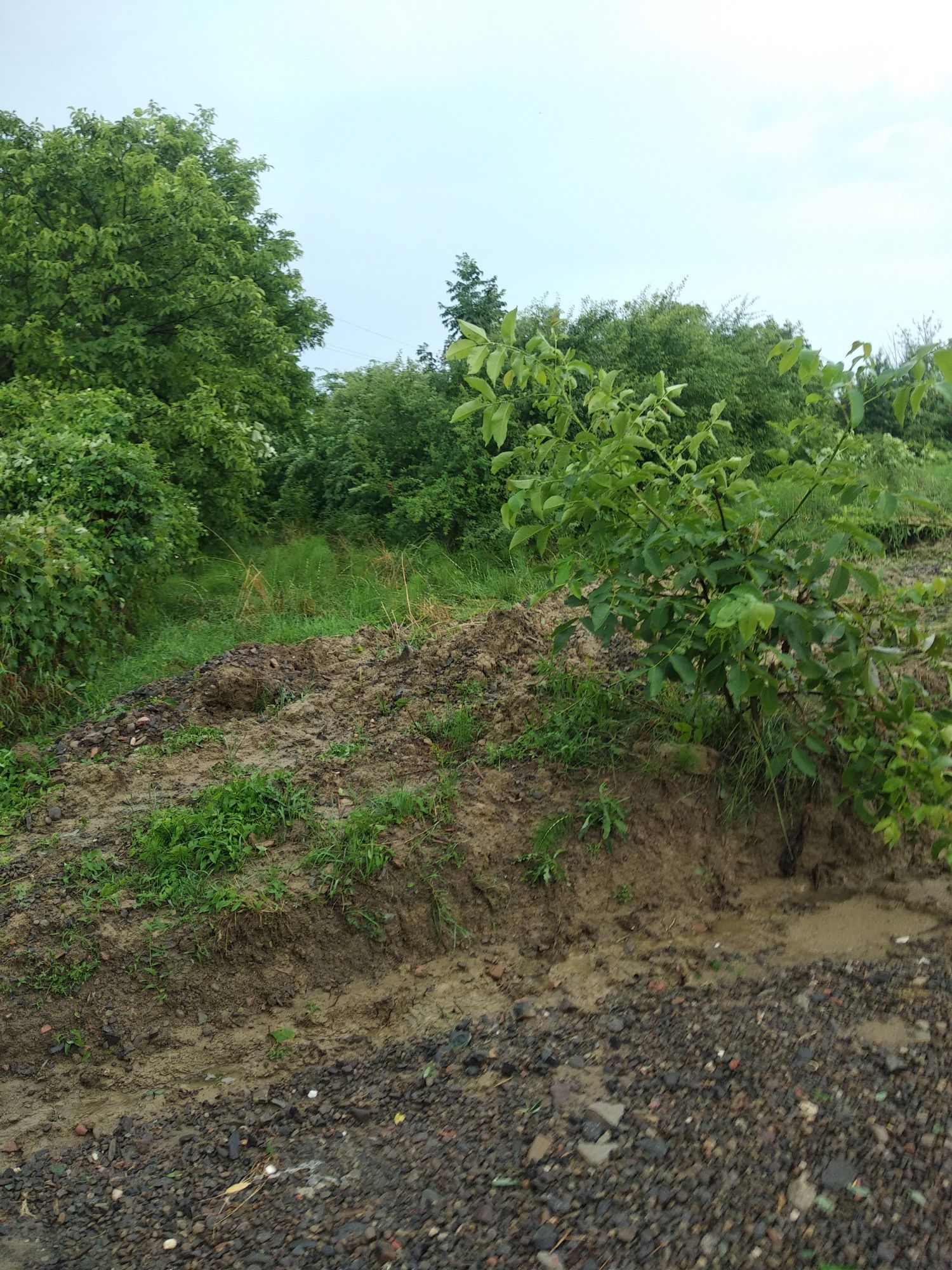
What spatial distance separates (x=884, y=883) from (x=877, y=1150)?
1.60m

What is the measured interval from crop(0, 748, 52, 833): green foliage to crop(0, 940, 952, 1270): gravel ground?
6.19 ft

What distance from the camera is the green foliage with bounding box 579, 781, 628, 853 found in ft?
11.9

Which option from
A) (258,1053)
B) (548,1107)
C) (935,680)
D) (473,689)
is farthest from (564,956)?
(935,680)

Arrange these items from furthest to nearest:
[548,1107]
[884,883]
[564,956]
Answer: [884,883], [564,956], [548,1107]

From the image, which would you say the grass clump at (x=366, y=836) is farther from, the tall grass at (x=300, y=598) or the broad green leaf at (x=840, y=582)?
the tall grass at (x=300, y=598)

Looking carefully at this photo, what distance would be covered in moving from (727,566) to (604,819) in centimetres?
113

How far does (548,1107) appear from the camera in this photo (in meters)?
2.57

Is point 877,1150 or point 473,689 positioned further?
point 473,689

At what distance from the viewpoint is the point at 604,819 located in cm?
364

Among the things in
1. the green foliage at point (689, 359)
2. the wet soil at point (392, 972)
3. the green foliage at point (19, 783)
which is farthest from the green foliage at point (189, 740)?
the green foliage at point (689, 359)

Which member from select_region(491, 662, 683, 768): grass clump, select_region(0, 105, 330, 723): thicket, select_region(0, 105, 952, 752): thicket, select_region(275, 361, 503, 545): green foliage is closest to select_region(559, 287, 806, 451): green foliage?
select_region(0, 105, 952, 752): thicket

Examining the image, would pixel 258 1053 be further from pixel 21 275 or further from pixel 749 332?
pixel 21 275

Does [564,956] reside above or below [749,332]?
below

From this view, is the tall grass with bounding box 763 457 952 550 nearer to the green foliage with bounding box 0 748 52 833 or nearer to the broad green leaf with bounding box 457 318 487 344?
the broad green leaf with bounding box 457 318 487 344
